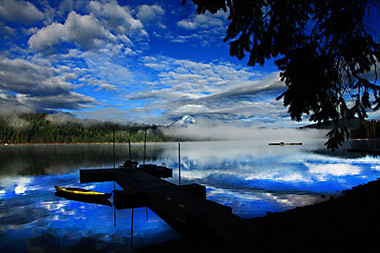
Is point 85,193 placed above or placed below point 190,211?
below

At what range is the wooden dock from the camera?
8664 millimetres

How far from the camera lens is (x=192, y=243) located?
30.8 feet

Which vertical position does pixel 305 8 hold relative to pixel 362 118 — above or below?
above

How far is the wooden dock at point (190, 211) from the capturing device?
28.4 ft

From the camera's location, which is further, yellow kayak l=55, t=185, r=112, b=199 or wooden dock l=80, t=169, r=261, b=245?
yellow kayak l=55, t=185, r=112, b=199

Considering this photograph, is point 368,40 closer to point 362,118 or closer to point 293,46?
Result: point 293,46

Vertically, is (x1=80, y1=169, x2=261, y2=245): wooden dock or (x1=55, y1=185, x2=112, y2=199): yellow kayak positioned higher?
(x1=80, y1=169, x2=261, y2=245): wooden dock

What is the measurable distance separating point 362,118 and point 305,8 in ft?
15.0

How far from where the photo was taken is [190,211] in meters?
11.3

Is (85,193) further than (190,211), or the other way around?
(85,193)

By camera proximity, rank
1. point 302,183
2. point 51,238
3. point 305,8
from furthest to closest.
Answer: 1. point 302,183
2. point 51,238
3. point 305,8

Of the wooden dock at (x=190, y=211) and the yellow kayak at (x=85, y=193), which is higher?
the wooden dock at (x=190, y=211)

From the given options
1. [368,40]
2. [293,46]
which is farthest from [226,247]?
[368,40]

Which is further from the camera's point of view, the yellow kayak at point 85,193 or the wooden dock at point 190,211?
the yellow kayak at point 85,193
